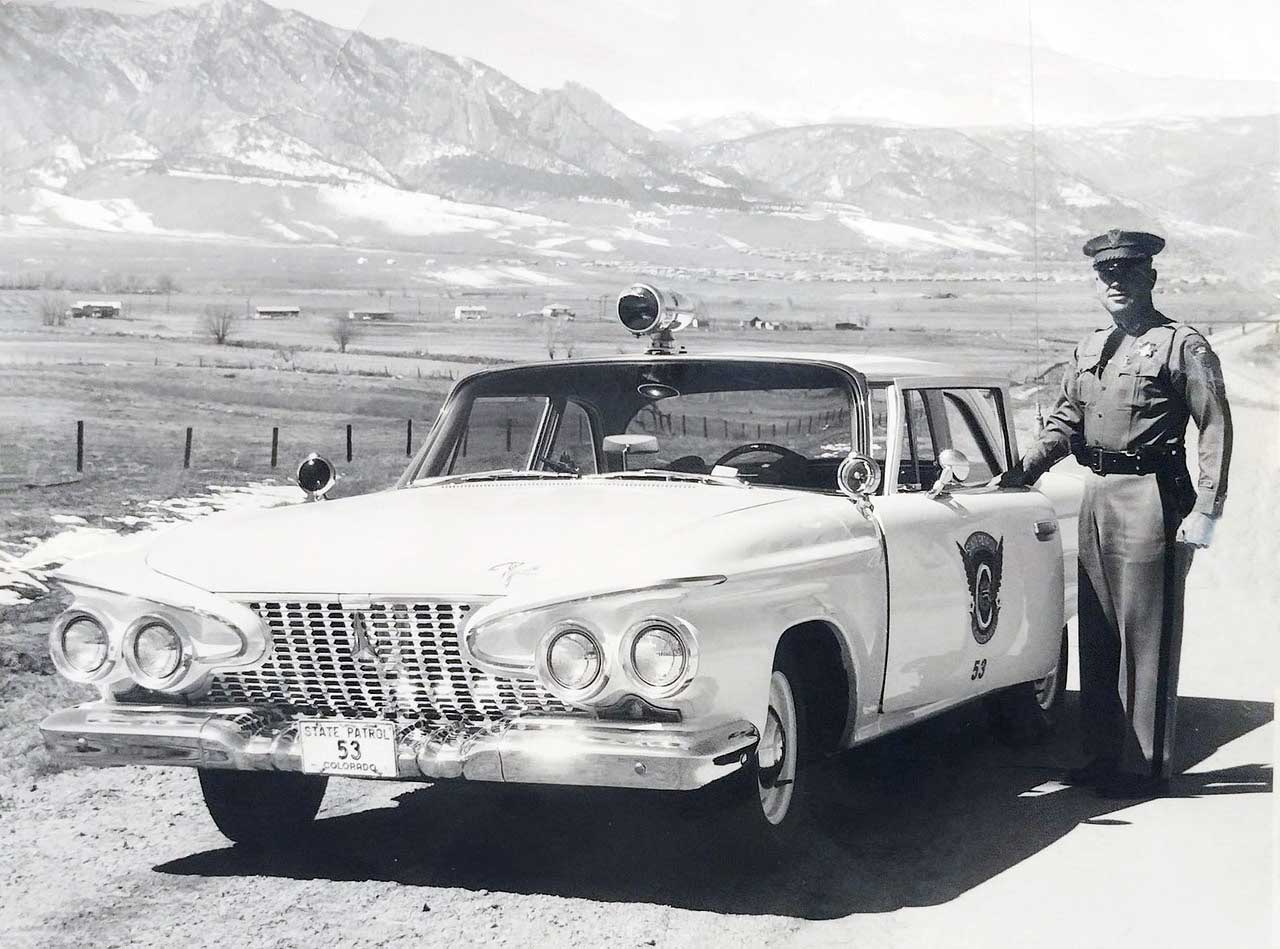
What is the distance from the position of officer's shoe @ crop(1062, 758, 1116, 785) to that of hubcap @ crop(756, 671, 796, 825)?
1.55 meters

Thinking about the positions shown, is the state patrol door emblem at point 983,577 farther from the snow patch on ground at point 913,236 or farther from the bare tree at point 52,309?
the snow patch on ground at point 913,236

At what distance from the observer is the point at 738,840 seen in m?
4.61

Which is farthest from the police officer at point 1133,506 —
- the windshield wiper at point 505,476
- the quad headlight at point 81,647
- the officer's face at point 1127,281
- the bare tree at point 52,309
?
the bare tree at point 52,309

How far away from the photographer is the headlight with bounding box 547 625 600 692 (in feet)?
13.3

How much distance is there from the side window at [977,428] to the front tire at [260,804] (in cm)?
262

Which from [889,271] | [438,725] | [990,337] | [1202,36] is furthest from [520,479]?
[889,271]

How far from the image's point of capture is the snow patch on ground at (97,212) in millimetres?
26469

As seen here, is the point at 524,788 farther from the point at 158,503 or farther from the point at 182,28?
the point at 182,28

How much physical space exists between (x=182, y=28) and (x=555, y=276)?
14.4m

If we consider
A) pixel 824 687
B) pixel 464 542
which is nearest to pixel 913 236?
pixel 824 687

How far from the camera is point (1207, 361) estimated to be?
5.43 metres

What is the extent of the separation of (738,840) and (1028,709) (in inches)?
86.9

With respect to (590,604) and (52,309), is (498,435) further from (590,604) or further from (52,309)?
(52,309)

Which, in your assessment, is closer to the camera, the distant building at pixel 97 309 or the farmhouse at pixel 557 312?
the distant building at pixel 97 309
